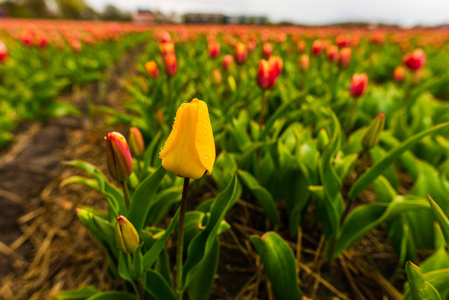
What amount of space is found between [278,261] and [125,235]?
56 cm

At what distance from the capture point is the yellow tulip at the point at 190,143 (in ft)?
1.95

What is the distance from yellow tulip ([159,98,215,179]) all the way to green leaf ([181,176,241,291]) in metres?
0.26

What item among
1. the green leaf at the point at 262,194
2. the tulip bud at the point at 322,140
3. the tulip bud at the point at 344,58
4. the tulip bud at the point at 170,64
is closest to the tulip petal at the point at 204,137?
the green leaf at the point at 262,194

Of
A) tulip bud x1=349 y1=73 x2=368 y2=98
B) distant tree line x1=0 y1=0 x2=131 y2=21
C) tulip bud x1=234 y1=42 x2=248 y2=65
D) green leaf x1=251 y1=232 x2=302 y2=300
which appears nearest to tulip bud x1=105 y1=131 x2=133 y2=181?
green leaf x1=251 y1=232 x2=302 y2=300

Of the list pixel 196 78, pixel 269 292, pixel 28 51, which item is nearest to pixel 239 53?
pixel 196 78

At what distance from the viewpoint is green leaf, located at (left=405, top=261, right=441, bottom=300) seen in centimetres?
74

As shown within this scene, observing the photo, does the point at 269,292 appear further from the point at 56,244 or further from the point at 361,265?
the point at 56,244

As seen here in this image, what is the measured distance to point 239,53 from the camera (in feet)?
7.64

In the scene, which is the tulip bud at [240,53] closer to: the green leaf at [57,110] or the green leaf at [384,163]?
the green leaf at [384,163]

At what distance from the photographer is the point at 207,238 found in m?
0.95

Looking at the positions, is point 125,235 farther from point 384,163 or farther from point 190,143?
point 384,163

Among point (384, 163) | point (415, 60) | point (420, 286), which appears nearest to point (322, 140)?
point (384, 163)

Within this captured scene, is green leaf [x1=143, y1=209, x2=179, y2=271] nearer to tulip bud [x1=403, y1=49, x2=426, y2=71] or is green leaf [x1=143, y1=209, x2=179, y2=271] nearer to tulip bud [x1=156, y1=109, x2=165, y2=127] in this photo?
tulip bud [x1=156, y1=109, x2=165, y2=127]

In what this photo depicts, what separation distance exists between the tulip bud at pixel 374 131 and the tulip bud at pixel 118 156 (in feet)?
2.97
